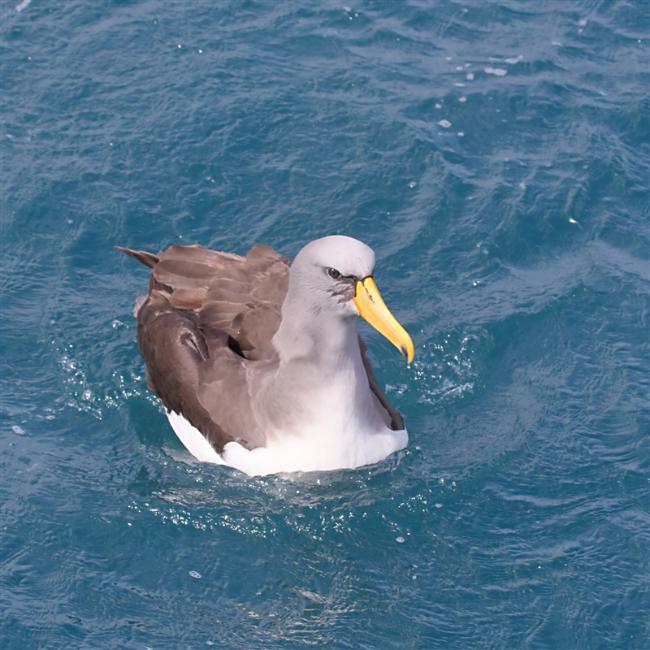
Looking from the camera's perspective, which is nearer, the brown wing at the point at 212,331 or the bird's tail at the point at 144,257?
the brown wing at the point at 212,331

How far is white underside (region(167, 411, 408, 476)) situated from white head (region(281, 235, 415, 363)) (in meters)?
0.88

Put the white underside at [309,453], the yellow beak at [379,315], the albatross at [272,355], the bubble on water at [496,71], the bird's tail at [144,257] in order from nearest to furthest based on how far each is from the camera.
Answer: the yellow beak at [379,315]
the albatross at [272,355]
the white underside at [309,453]
the bird's tail at [144,257]
the bubble on water at [496,71]

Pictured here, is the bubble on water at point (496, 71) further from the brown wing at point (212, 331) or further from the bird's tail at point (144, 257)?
the bird's tail at point (144, 257)

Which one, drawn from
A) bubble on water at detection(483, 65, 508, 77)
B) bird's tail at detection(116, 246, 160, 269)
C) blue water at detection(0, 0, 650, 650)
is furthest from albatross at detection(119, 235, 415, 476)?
bubble on water at detection(483, 65, 508, 77)

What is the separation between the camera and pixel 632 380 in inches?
433

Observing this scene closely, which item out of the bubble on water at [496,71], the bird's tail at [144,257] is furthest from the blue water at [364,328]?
the bird's tail at [144,257]

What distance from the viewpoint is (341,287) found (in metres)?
9.23

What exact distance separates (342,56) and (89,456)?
18.5 feet

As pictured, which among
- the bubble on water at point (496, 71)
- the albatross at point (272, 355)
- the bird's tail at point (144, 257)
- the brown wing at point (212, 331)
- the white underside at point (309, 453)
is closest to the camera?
the albatross at point (272, 355)

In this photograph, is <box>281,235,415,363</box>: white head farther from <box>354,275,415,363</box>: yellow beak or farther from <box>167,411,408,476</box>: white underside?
<box>167,411,408,476</box>: white underside

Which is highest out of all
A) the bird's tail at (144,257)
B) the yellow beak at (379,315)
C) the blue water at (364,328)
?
the yellow beak at (379,315)

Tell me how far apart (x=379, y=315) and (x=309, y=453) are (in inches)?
48.7

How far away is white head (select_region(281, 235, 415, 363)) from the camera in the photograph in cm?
912

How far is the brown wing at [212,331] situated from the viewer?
32.8 feet
